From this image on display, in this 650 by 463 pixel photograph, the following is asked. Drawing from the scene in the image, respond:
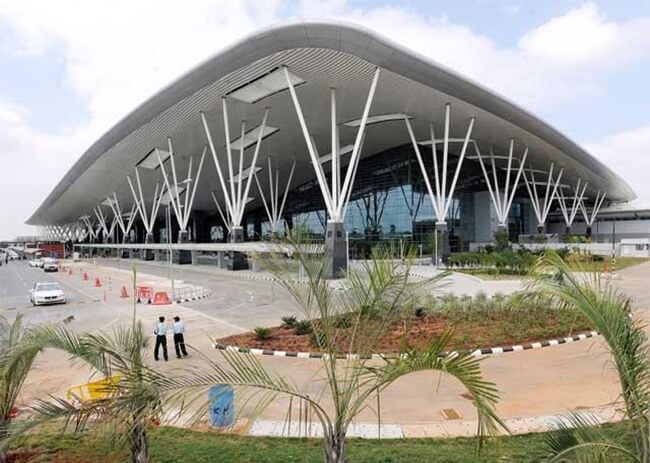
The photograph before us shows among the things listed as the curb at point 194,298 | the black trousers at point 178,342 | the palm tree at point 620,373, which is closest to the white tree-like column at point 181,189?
the curb at point 194,298

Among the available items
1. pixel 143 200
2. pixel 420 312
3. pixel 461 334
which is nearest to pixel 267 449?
pixel 461 334

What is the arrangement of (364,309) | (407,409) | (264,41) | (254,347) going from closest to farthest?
(364,309) < (407,409) < (254,347) < (264,41)

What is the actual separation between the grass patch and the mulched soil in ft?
13.9

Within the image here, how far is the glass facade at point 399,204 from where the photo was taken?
157ft

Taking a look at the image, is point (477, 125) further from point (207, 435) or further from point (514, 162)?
point (207, 435)

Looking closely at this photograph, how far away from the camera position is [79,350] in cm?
497

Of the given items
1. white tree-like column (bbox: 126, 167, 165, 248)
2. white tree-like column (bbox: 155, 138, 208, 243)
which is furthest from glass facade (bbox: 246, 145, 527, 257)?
white tree-like column (bbox: 126, 167, 165, 248)

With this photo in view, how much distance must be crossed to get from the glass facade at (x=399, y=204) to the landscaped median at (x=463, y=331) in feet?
89.1

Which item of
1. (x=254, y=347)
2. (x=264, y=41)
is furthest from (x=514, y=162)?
(x=254, y=347)

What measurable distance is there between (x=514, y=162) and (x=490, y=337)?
151ft

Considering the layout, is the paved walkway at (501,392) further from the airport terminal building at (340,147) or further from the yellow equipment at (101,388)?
the airport terminal building at (340,147)

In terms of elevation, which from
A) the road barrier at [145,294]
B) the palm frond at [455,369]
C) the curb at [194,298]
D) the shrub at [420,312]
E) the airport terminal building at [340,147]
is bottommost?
the curb at [194,298]

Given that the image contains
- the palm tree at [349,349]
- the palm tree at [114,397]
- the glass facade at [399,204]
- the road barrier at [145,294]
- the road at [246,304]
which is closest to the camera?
the palm tree at [114,397]

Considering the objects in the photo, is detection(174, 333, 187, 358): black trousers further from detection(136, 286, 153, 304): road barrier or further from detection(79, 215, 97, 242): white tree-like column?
detection(79, 215, 97, 242): white tree-like column
